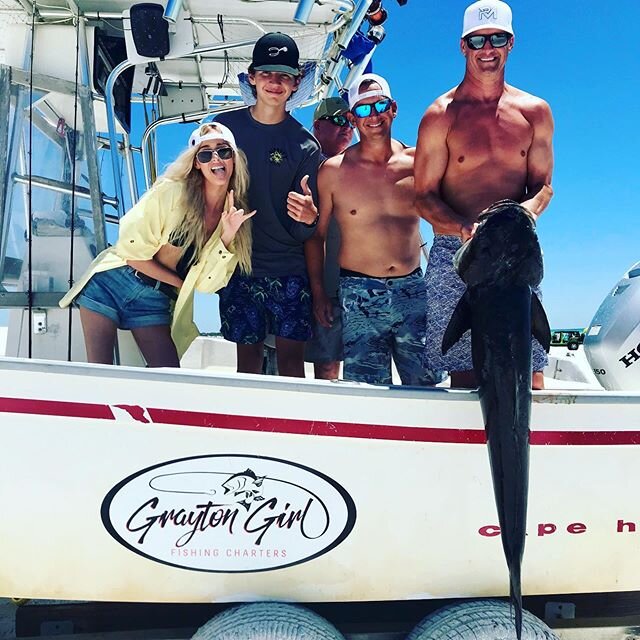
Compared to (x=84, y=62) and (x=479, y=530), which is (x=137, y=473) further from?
(x=84, y=62)

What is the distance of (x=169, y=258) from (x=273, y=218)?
54cm

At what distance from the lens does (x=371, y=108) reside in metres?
2.58

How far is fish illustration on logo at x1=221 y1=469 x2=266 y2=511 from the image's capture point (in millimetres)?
1875

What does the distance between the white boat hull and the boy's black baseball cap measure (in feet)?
5.05

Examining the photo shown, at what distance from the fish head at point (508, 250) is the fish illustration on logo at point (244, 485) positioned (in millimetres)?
946

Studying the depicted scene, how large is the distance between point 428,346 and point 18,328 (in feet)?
6.57

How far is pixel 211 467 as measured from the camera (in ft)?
6.10

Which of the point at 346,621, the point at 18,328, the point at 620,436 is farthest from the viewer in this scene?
the point at 18,328

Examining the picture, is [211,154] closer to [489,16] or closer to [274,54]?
[274,54]

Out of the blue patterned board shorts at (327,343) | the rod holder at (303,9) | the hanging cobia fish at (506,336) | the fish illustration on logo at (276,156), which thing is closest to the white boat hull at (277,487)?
the hanging cobia fish at (506,336)

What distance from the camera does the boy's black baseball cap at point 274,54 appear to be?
2.62 metres

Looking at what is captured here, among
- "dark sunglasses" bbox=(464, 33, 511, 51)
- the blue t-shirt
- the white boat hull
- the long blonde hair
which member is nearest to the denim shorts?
the long blonde hair

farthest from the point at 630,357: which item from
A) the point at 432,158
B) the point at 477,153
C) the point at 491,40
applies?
the point at 491,40

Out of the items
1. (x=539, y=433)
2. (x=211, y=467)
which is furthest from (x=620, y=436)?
(x=211, y=467)
